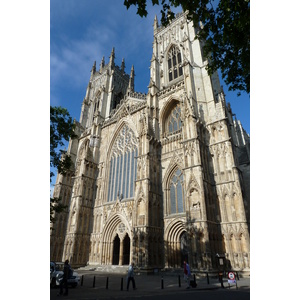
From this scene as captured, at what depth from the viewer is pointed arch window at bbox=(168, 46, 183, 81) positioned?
29.3m

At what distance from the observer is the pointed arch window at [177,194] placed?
19.7 m

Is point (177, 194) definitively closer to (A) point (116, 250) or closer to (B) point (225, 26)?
(A) point (116, 250)

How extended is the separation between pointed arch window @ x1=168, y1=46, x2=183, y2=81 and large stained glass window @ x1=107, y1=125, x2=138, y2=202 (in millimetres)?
9774

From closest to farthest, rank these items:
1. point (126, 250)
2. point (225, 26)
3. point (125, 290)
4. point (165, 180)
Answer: point (225, 26) < point (125, 290) < point (165, 180) < point (126, 250)

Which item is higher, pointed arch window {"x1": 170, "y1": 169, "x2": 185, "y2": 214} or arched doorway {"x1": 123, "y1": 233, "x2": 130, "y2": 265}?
pointed arch window {"x1": 170, "y1": 169, "x2": 185, "y2": 214}

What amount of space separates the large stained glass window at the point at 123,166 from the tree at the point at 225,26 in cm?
1620

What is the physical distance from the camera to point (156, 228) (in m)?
19.0

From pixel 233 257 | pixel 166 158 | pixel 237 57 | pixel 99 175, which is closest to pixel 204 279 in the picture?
pixel 233 257

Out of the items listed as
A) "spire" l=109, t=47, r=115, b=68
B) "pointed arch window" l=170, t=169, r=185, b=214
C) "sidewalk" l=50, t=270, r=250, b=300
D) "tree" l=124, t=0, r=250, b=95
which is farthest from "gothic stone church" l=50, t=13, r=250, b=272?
"spire" l=109, t=47, r=115, b=68

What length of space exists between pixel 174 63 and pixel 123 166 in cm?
1641

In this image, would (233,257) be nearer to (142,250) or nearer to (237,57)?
(142,250)

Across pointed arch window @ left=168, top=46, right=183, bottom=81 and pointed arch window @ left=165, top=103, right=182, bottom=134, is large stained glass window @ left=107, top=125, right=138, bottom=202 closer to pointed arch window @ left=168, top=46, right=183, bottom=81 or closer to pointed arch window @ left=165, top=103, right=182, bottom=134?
pointed arch window @ left=165, top=103, right=182, bottom=134

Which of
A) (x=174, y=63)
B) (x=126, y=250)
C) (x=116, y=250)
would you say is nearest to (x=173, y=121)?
(x=174, y=63)

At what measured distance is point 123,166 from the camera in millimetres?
26094
